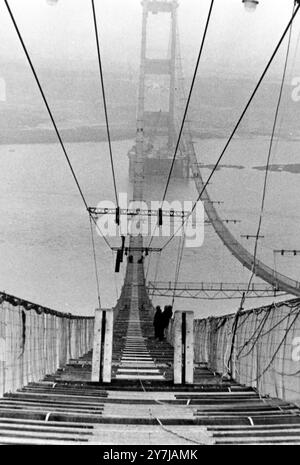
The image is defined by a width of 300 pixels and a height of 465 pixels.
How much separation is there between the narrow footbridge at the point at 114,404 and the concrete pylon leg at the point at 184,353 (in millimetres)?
93

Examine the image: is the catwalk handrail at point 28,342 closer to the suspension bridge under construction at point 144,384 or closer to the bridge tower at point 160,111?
the suspension bridge under construction at point 144,384

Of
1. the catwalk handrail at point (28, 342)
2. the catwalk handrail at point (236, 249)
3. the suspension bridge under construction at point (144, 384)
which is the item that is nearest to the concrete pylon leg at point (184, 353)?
the suspension bridge under construction at point (144, 384)

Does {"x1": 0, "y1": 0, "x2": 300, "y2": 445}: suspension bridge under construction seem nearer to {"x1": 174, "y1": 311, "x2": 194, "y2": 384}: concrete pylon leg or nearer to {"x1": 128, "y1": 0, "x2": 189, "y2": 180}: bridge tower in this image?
{"x1": 174, "y1": 311, "x2": 194, "y2": 384}: concrete pylon leg

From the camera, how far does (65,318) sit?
827cm

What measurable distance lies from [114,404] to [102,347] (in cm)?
146

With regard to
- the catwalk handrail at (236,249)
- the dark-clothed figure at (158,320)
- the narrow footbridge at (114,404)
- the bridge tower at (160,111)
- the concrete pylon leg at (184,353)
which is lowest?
the narrow footbridge at (114,404)

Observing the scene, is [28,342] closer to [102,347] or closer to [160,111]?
[102,347]

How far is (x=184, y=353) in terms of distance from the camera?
604 centimetres

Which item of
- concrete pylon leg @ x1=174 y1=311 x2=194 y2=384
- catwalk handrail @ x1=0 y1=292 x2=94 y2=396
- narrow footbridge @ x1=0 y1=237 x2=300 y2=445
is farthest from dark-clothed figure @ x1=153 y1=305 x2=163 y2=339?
concrete pylon leg @ x1=174 y1=311 x2=194 y2=384

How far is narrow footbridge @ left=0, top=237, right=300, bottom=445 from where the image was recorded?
3387 mm

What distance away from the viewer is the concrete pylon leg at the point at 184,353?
6.05 metres

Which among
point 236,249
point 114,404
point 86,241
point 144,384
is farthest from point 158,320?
point 86,241

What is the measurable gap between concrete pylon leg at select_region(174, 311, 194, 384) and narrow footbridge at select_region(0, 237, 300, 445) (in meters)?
0.09
